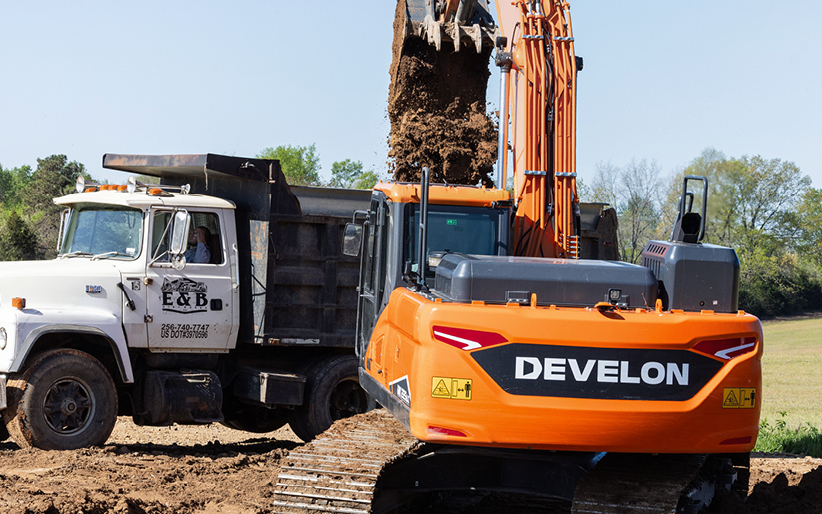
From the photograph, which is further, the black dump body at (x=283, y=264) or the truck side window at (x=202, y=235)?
the black dump body at (x=283, y=264)

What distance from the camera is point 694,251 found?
5465 millimetres

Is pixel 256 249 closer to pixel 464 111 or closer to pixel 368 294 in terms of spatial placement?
pixel 368 294

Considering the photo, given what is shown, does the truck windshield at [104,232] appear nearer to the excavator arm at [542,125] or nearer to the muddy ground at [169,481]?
the muddy ground at [169,481]

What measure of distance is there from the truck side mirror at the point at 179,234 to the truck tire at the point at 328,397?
6.60ft

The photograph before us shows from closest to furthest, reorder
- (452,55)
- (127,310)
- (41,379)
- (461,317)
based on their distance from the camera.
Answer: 1. (461,317)
2. (41,379)
3. (127,310)
4. (452,55)

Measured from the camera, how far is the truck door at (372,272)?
6.89 meters

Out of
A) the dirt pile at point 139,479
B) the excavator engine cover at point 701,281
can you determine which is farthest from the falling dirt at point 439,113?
the excavator engine cover at point 701,281

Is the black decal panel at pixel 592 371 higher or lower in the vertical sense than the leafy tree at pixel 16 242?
higher

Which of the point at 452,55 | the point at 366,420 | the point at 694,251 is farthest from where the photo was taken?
the point at 452,55

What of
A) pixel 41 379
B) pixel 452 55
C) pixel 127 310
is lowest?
pixel 41 379

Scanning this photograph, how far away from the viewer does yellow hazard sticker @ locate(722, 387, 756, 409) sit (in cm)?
505

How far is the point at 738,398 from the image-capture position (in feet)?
16.6

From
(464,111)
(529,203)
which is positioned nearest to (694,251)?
(529,203)

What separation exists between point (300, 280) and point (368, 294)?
2.54 m
